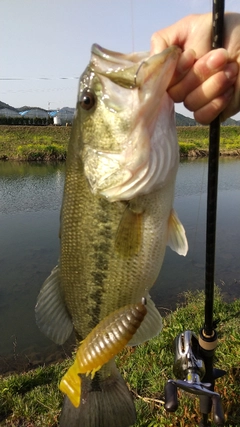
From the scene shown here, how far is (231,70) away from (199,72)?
146 millimetres

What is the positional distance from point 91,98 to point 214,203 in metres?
1.01

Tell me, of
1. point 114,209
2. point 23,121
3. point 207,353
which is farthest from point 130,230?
point 23,121

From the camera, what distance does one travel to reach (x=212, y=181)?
2.26m

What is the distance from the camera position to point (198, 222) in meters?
11.8

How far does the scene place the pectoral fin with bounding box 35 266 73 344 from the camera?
2088mm

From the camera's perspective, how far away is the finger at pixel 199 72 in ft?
5.19

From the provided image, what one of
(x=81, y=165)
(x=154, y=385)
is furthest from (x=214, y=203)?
(x=154, y=385)

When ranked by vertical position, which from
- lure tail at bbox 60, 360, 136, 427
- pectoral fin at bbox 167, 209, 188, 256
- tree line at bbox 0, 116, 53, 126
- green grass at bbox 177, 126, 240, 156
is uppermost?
tree line at bbox 0, 116, 53, 126

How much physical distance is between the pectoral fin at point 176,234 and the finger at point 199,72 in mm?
604

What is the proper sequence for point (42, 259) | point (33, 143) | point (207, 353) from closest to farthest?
point (207, 353), point (42, 259), point (33, 143)

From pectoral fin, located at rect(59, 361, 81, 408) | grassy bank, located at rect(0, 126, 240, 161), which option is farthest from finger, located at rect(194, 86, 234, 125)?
grassy bank, located at rect(0, 126, 240, 161)

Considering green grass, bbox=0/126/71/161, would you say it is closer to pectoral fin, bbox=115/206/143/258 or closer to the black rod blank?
the black rod blank

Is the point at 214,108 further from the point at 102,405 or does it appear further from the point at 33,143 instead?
the point at 33,143

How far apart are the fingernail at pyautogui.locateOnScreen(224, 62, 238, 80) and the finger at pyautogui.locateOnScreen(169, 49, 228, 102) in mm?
32
